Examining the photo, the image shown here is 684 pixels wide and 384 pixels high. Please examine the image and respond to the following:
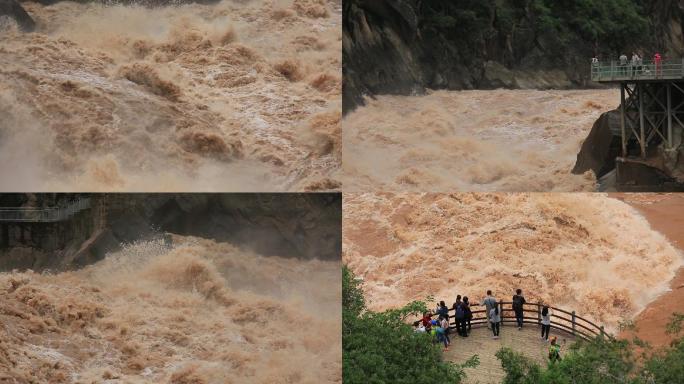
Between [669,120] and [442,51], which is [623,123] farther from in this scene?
[442,51]

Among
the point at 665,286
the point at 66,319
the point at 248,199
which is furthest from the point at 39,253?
the point at 665,286

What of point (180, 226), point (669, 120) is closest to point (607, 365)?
point (669, 120)

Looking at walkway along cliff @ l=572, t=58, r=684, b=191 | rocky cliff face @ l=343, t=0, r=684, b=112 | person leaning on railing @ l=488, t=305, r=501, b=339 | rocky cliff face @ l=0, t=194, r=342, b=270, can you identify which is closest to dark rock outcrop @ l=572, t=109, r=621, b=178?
walkway along cliff @ l=572, t=58, r=684, b=191

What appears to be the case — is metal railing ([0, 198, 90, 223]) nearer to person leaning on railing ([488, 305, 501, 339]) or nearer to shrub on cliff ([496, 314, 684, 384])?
person leaning on railing ([488, 305, 501, 339])

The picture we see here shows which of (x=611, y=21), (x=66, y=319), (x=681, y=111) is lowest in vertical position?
(x=66, y=319)

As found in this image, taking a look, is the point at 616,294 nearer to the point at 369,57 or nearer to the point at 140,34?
the point at 369,57

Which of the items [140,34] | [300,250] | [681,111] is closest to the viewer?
[681,111]

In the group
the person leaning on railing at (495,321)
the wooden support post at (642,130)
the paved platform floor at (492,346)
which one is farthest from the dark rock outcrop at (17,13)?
the wooden support post at (642,130)
